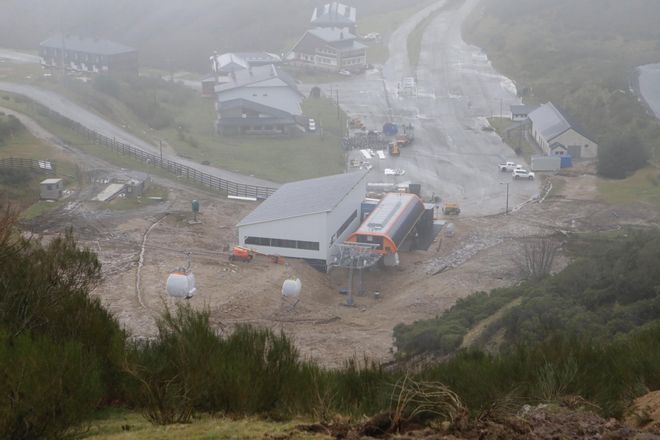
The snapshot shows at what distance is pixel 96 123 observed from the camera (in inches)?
1150

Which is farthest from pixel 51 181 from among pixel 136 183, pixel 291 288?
pixel 291 288

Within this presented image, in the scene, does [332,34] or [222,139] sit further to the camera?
[332,34]

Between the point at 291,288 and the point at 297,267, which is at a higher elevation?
the point at 291,288

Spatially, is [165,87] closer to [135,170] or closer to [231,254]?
[135,170]

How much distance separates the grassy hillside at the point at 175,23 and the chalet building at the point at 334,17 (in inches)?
59.0

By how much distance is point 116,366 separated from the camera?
8.56 m

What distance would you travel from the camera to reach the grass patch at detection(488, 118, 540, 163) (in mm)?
29462

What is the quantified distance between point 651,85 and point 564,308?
26.8 meters

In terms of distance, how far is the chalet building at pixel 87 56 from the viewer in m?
38.9

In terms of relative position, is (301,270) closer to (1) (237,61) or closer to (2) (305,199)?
(2) (305,199)

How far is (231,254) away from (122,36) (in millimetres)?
36631

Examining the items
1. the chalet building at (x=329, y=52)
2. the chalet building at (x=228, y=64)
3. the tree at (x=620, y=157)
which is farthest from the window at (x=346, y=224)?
the chalet building at (x=329, y=52)

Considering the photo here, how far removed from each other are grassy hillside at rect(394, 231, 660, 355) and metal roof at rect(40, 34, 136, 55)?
2664 centimetres

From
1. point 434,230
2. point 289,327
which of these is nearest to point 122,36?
point 434,230
